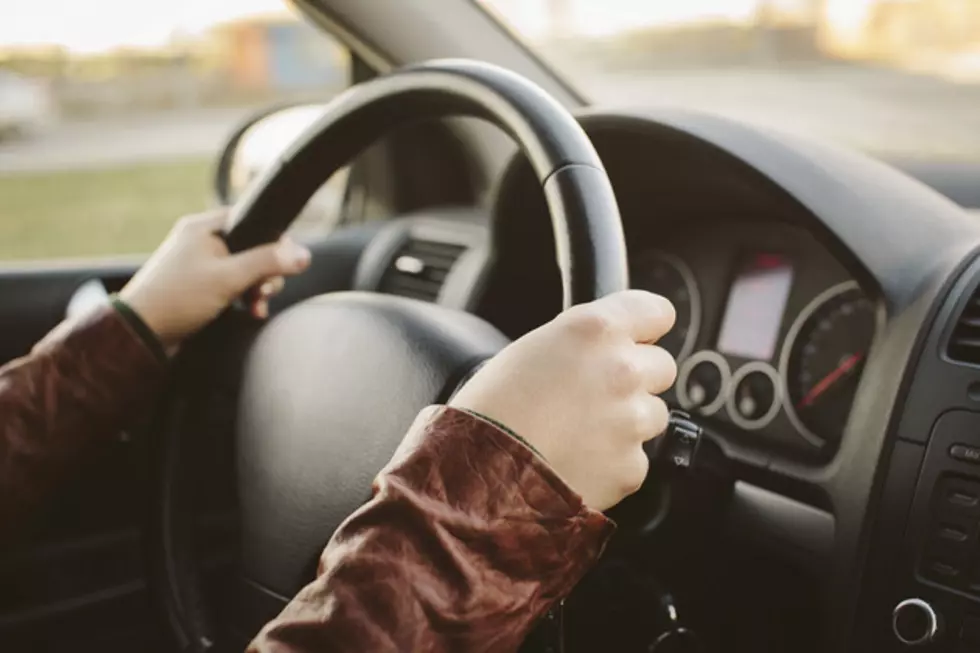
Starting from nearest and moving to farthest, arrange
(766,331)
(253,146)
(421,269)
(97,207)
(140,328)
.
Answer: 1. (140,328)
2. (766,331)
3. (421,269)
4. (253,146)
5. (97,207)

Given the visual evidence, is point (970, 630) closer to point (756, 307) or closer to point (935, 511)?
point (935, 511)

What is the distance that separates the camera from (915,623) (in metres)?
1.10

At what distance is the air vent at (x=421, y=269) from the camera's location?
1964 millimetres

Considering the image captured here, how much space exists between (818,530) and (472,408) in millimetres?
667

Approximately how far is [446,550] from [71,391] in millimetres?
658

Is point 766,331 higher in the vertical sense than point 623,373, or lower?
lower

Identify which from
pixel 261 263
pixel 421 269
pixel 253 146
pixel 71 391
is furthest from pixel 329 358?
pixel 253 146

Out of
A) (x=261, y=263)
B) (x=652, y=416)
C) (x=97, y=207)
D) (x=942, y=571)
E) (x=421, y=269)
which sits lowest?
(x=97, y=207)

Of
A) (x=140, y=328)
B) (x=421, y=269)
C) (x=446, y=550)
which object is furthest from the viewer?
(x=421, y=269)

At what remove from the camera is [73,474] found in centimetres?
130

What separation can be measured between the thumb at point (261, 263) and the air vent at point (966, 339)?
0.73m

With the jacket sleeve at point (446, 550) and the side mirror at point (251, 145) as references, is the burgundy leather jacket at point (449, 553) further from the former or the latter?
the side mirror at point (251, 145)

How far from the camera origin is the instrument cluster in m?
1.33

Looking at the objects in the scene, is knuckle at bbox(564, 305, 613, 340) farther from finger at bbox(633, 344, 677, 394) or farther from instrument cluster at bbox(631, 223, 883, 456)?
instrument cluster at bbox(631, 223, 883, 456)
